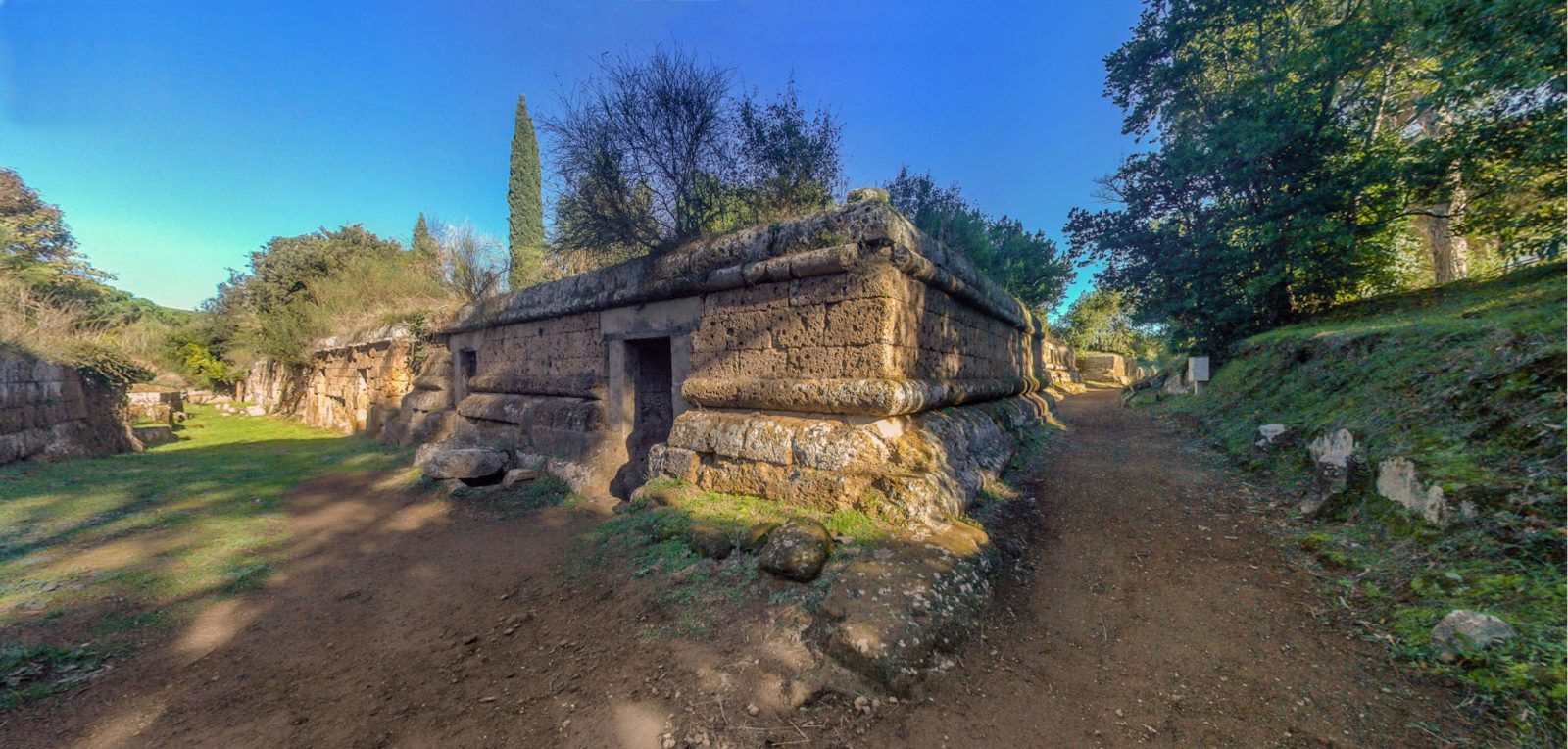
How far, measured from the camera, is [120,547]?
13.5ft

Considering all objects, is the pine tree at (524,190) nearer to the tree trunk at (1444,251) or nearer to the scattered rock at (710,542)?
the scattered rock at (710,542)

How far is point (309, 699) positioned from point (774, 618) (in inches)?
89.9

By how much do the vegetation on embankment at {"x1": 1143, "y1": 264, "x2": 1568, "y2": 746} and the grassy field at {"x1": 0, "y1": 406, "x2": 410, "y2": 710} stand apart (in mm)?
6385

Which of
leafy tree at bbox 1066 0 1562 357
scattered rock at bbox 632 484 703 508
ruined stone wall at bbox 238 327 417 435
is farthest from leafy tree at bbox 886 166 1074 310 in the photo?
ruined stone wall at bbox 238 327 417 435

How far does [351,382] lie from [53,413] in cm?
454

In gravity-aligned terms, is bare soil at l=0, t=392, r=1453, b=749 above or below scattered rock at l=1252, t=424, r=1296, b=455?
below

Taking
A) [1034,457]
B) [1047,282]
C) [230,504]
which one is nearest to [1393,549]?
[1034,457]

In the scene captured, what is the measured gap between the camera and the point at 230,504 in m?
5.59

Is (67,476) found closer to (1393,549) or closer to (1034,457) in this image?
(1034,457)

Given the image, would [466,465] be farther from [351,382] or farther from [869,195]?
[351,382]

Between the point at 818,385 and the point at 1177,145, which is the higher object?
the point at 1177,145

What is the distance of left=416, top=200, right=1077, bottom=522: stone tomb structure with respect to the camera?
379 cm

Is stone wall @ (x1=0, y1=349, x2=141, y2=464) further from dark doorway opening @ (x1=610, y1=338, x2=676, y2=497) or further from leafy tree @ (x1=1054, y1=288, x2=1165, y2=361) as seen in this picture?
leafy tree @ (x1=1054, y1=288, x2=1165, y2=361)

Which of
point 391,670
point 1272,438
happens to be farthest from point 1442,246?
point 391,670
